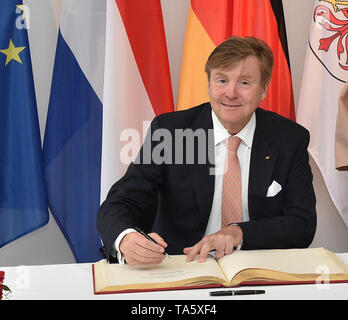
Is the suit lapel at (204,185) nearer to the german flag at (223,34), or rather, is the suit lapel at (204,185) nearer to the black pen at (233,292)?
the black pen at (233,292)

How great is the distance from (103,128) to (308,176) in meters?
1.12

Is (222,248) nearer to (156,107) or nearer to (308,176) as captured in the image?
(308,176)

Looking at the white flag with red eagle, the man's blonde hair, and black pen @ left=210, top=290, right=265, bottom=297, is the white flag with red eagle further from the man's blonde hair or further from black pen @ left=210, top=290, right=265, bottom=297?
black pen @ left=210, top=290, right=265, bottom=297

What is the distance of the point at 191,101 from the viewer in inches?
106

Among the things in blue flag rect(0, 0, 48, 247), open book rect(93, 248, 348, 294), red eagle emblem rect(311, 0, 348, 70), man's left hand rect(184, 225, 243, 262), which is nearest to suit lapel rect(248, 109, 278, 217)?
man's left hand rect(184, 225, 243, 262)

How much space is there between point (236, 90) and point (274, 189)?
405 millimetres

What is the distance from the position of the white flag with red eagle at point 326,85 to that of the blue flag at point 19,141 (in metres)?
1.45

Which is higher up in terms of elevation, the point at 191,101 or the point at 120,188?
the point at 191,101

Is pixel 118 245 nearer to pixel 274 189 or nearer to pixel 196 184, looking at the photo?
pixel 196 184

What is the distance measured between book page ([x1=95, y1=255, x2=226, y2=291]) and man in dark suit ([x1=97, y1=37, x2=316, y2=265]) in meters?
0.42

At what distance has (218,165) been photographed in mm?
1938

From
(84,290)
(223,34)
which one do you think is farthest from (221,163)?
(223,34)

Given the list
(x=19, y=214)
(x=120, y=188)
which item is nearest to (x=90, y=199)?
(x=19, y=214)

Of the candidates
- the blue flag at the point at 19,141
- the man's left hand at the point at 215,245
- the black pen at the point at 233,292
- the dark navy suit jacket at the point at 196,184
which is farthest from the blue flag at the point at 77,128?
the black pen at the point at 233,292
